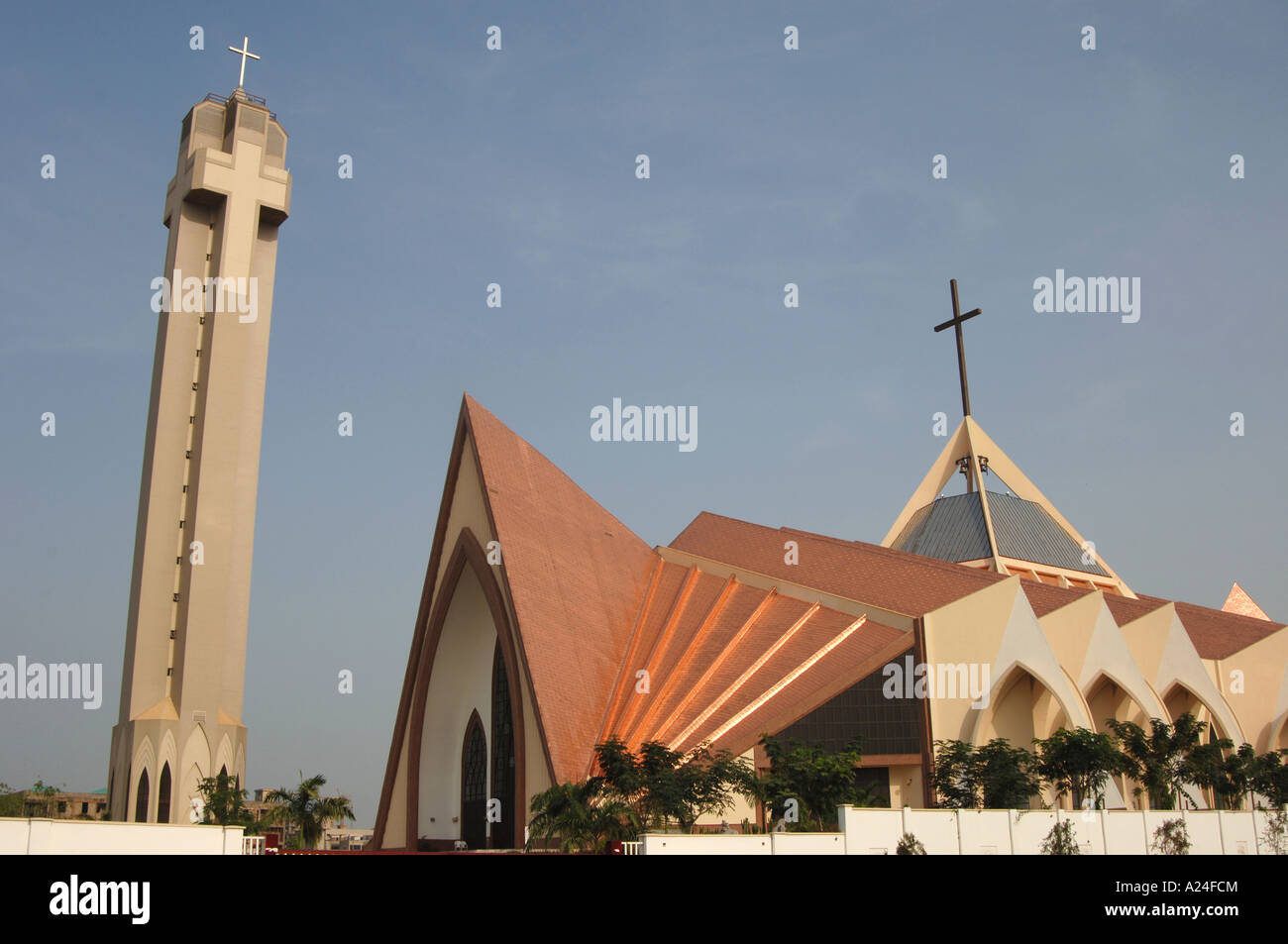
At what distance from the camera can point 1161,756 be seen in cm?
2697

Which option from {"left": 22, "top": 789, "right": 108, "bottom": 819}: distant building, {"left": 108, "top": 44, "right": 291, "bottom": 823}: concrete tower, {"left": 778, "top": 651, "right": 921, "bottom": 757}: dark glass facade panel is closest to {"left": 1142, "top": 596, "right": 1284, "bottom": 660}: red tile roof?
{"left": 778, "top": 651, "right": 921, "bottom": 757}: dark glass facade panel

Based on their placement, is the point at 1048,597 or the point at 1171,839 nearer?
the point at 1171,839

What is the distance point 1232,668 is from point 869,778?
17.6 m

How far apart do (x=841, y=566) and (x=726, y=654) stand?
448 cm

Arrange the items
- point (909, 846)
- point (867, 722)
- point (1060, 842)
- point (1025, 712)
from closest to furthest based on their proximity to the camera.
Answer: point (909, 846) → point (1060, 842) → point (867, 722) → point (1025, 712)

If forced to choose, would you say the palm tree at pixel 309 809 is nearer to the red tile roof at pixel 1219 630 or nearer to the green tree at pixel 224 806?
the green tree at pixel 224 806

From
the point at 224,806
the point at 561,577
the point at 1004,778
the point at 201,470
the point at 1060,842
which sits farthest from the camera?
the point at 201,470

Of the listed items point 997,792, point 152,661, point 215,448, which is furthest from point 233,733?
point 997,792

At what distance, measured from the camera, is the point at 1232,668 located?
37.2 metres

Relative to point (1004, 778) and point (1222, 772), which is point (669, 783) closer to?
point (1004, 778)

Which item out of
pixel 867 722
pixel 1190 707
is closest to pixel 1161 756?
pixel 867 722
